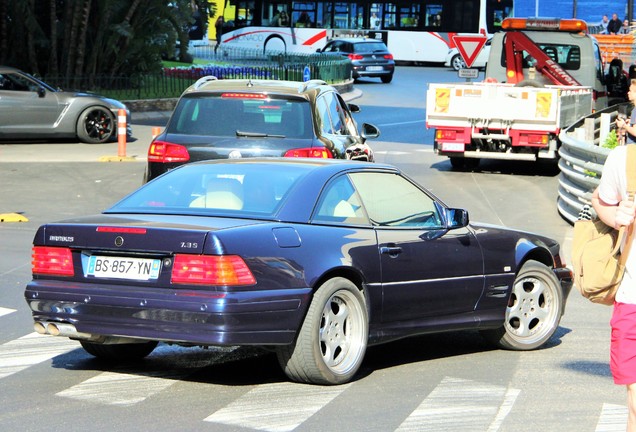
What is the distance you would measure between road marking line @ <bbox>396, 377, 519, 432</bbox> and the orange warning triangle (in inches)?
905

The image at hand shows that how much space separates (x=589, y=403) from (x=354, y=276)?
1.55 m

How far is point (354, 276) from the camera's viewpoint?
7676mm

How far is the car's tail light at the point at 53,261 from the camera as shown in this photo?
7.38 meters

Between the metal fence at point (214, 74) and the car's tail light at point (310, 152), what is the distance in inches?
794

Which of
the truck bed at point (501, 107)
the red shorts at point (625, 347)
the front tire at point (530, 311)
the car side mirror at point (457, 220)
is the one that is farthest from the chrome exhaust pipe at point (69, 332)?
the truck bed at point (501, 107)

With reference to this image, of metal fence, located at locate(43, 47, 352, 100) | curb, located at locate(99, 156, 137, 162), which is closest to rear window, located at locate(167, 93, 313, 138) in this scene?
curb, located at locate(99, 156, 137, 162)

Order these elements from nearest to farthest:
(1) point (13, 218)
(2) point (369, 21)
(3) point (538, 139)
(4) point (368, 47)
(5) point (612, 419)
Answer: (5) point (612, 419) < (1) point (13, 218) < (3) point (538, 139) < (4) point (368, 47) < (2) point (369, 21)

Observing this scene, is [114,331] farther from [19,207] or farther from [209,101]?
[19,207]

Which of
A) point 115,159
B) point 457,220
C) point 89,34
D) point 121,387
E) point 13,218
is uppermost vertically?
point 89,34

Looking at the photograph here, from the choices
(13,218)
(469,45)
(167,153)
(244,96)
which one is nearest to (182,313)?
(167,153)

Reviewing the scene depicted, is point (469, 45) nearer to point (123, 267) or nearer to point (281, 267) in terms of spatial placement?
point (281, 267)

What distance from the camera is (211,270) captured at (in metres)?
6.94

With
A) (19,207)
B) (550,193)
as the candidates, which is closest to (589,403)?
(19,207)

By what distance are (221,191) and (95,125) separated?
18.1 meters
